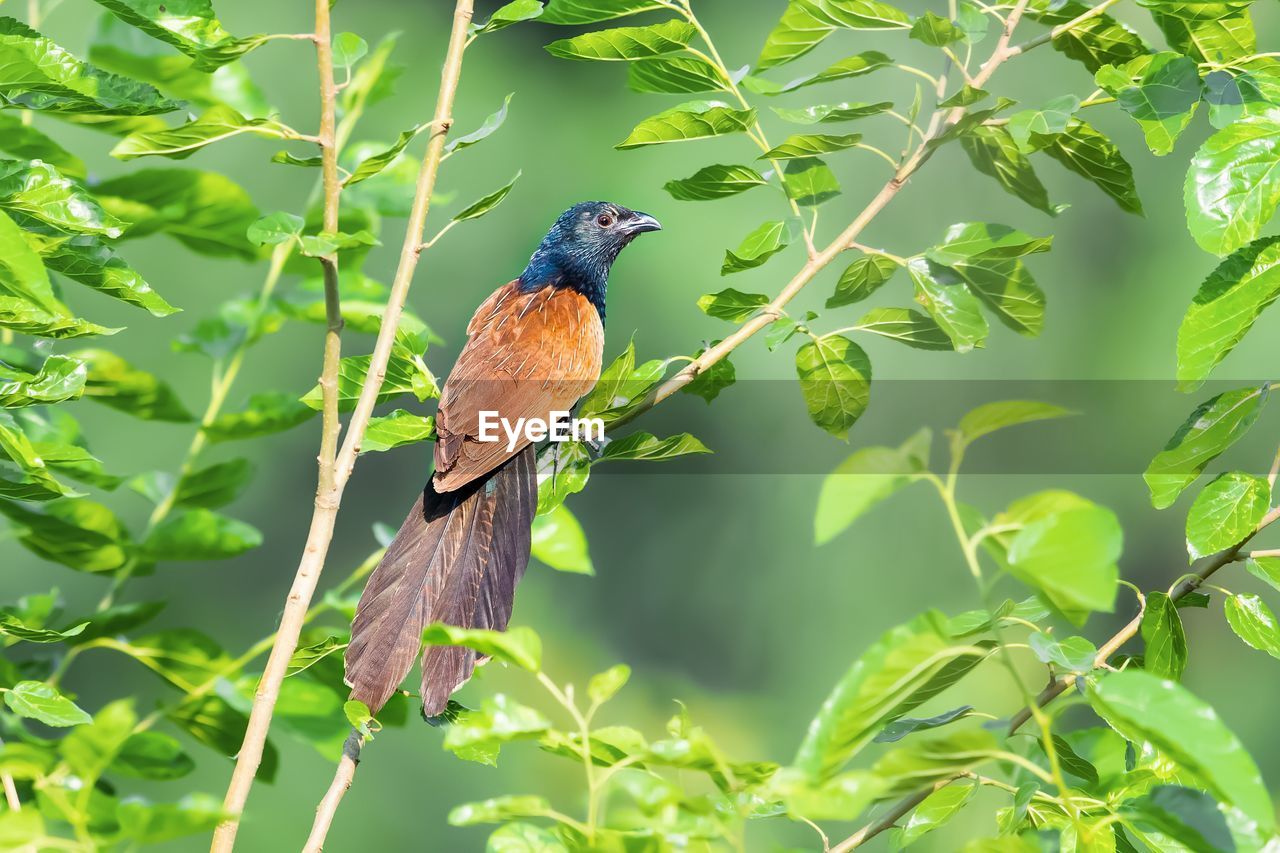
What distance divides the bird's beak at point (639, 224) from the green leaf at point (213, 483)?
829 mm

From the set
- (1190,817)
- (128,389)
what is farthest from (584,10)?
(1190,817)

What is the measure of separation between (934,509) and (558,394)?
9.69 ft

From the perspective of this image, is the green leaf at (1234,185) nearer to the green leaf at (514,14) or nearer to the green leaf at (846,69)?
the green leaf at (846,69)

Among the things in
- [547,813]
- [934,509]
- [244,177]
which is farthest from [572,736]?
[934,509]

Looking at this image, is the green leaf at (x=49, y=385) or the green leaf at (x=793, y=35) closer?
the green leaf at (x=49, y=385)

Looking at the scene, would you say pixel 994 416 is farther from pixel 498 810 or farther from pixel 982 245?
pixel 982 245

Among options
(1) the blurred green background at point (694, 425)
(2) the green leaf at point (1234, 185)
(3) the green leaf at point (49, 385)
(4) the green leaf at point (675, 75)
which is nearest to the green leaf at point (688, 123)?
(4) the green leaf at point (675, 75)

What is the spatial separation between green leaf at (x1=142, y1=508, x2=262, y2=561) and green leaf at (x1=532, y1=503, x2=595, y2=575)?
285mm

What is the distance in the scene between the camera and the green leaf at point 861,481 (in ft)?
1.71

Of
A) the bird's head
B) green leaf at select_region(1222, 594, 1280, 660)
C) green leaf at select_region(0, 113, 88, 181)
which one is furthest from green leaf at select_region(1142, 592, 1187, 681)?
the bird's head

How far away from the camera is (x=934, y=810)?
0.79 meters

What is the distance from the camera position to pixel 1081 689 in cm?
71

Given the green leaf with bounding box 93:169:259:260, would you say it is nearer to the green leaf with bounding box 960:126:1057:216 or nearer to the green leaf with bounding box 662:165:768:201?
the green leaf with bounding box 662:165:768:201

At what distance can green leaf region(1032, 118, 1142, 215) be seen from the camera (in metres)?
0.92
